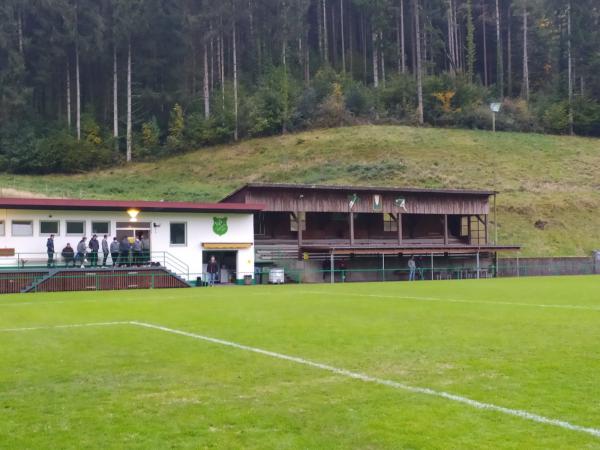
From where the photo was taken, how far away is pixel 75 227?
113ft

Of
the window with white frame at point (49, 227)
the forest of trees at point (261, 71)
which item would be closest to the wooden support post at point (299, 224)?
the window with white frame at point (49, 227)

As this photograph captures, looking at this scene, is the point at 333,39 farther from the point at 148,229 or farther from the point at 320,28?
the point at 148,229

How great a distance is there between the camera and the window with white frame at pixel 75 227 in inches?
1346

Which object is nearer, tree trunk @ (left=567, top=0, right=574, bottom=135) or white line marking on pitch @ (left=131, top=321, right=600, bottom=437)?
white line marking on pitch @ (left=131, top=321, right=600, bottom=437)

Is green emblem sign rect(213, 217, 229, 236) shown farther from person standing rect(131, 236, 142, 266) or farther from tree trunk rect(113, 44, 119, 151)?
tree trunk rect(113, 44, 119, 151)

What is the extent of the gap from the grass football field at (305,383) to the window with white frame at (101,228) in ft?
66.2

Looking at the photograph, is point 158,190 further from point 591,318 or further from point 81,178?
point 591,318

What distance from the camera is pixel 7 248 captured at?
3250 centimetres

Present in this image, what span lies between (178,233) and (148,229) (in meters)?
1.68

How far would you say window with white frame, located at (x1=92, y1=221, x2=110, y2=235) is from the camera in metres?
34.8

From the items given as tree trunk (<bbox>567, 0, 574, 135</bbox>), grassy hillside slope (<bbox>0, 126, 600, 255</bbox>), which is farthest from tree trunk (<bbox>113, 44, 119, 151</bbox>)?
tree trunk (<bbox>567, 0, 574, 135</bbox>)

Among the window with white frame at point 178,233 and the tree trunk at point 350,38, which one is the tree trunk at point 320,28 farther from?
the window with white frame at point 178,233

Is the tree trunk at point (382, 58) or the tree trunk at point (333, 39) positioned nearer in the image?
the tree trunk at point (382, 58)

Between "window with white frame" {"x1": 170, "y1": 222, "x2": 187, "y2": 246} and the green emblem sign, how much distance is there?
171 cm
